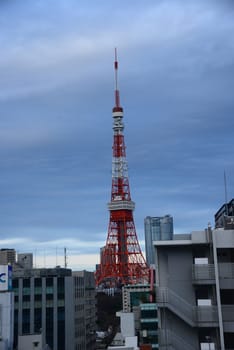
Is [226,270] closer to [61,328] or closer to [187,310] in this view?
[187,310]

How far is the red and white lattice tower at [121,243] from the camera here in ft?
198

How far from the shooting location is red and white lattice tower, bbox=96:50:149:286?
60.4 m

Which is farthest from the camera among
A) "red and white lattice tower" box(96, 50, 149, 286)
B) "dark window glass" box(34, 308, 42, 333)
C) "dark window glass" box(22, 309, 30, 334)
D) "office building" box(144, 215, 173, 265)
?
"office building" box(144, 215, 173, 265)

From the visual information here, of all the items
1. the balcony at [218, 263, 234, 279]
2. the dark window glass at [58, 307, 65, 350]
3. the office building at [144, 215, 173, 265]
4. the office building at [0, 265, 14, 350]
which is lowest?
the dark window glass at [58, 307, 65, 350]

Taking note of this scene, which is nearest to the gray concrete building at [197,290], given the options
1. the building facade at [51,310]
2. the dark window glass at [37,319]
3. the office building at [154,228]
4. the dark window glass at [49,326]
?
the building facade at [51,310]

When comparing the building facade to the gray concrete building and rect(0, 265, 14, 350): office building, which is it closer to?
rect(0, 265, 14, 350): office building

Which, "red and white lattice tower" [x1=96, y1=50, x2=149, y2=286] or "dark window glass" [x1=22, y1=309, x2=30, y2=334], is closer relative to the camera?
"dark window glass" [x1=22, y1=309, x2=30, y2=334]

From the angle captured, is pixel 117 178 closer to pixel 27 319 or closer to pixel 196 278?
pixel 27 319

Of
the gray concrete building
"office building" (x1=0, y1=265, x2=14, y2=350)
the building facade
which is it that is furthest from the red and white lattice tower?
the gray concrete building

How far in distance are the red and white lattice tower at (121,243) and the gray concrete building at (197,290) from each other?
1931 inches

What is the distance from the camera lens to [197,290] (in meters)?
11.0

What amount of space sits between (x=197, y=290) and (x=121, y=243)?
49870 millimetres

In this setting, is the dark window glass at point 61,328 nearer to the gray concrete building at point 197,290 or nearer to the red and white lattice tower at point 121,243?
the red and white lattice tower at point 121,243

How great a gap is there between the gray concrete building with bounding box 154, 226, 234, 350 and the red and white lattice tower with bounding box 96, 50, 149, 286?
161 feet
